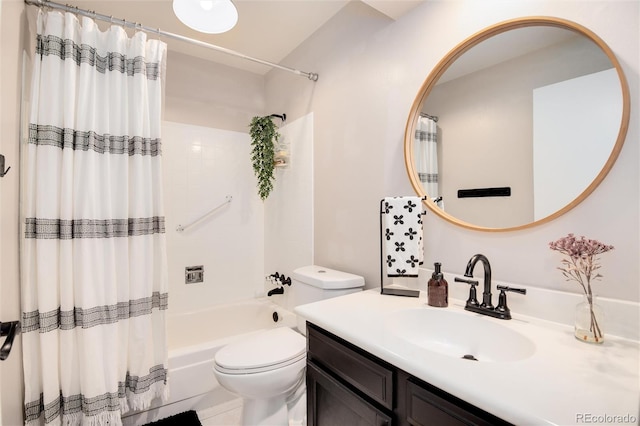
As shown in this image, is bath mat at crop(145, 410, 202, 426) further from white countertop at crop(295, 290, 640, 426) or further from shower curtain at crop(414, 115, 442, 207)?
shower curtain at crop(414, 115, 442, 207)

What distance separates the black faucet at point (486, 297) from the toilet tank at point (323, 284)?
0.65 metres

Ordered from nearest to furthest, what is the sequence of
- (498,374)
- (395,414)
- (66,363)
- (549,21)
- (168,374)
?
(498,374) < (395,414) < (549,21) < (66,363) < (168,374)

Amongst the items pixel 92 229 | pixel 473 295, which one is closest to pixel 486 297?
pixel 473 295

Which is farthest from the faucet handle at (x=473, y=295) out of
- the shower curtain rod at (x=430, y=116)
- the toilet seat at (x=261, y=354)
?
the toilet seat at (x=261, y=354)

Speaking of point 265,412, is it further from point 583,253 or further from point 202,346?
point 583,253

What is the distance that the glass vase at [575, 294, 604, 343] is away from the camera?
2.63 feet

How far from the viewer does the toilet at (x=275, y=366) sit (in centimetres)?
135

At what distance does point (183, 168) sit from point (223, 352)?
161 cm

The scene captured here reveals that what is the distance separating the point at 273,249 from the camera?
8.75ft

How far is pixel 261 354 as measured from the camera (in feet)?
4.68

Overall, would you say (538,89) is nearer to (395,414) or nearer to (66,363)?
(395,414)

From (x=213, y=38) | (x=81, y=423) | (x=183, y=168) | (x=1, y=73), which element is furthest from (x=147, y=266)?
(x=213, y=38)

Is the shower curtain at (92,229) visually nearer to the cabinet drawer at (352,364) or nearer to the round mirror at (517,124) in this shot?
the cabinet drawer at (352,364)

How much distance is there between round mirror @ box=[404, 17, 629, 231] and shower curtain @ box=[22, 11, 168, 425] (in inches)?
58.6
